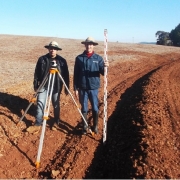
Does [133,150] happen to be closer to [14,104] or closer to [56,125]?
[56,125]

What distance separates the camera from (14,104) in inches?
338

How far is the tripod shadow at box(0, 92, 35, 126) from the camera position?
7.73 meters

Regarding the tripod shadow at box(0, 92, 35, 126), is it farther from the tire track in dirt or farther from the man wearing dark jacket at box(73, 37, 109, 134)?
the tire track in dirt

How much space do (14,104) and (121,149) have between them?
441 cm

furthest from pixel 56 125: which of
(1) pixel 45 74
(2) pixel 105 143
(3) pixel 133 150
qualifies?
(3) pixel 133 150

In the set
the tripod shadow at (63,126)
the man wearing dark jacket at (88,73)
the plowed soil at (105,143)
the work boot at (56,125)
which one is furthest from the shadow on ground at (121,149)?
the work boot at (56,125)

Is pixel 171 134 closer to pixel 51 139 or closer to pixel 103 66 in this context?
pixel 103 66

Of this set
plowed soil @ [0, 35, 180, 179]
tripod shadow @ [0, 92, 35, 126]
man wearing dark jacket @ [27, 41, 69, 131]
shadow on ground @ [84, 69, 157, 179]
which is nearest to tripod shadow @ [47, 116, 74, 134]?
plowed soil @ [0, 35, 180, 179]

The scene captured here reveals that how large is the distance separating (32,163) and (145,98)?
16.7 feet

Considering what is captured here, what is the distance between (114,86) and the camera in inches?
474

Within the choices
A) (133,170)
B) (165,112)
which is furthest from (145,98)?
(133,170)

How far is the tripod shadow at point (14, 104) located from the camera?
25.4 feet

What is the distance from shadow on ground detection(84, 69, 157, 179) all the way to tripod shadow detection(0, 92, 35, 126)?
8.14ft

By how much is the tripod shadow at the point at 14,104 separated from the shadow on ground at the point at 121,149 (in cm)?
248
